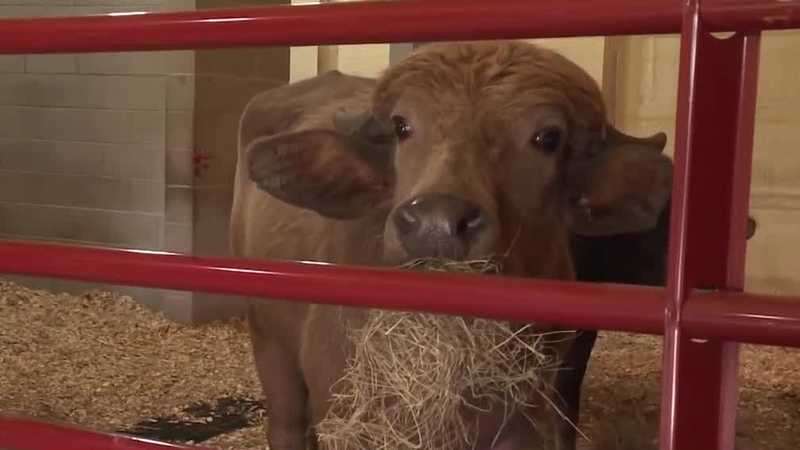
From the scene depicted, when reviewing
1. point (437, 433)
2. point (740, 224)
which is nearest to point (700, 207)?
point (740, 224)

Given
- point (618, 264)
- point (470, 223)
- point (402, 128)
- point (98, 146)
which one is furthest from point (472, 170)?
point (98, 146)

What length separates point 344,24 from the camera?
112 centimetres

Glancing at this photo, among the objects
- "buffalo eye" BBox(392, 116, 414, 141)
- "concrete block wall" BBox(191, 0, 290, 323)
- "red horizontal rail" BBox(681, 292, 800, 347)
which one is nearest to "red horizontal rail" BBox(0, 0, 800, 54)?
"red horizontal rail" BBox(681, 292, 800, 347)

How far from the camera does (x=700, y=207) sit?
38.0 inches

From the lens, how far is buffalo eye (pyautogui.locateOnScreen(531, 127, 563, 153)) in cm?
198

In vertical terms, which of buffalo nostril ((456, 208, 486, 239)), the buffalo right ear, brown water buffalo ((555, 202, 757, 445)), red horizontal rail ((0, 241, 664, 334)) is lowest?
brown water buffalo ((555, 202, 757, 445))

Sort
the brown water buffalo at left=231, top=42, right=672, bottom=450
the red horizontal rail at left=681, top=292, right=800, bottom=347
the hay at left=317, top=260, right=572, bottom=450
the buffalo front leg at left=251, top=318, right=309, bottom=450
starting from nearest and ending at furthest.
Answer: the red horizontal rail at left=681, top=292, right=800, bottom=347 < the hay at left=317, top=260, right=572, bottom=450 < the brown water buffalo at left=231, top=42, right=672, bottom=450 < the buffalo front leg at left=251, top=318, right=309, bottom=450

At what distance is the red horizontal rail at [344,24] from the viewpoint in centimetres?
98

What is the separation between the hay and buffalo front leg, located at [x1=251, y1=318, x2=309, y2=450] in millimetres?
1122

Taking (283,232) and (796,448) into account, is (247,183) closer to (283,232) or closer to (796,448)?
(283,232)

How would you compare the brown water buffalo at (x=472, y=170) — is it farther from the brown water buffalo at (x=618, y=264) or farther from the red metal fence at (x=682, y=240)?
the red metal fence at (x=682, y=240)

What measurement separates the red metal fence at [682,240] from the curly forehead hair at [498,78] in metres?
0.88

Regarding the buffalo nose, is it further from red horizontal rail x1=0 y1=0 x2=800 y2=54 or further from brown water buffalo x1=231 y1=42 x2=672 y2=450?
red horizontal rail x1=0 y1=0 x2=800 y2=54

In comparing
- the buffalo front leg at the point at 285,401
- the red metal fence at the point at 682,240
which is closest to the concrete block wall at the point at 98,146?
the buffalo front leg at the point at 285,401
